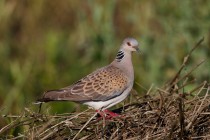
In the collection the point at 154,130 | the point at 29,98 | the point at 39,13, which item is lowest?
the point at 154,130

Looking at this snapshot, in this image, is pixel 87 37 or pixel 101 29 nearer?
pixel 101 29

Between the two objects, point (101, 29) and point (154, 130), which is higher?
point (101, 29)

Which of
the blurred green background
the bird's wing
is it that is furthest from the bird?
the blurred green background

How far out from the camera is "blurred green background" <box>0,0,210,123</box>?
36.8ft

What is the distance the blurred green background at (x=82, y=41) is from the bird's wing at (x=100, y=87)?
921mm

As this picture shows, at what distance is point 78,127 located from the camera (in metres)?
7.26

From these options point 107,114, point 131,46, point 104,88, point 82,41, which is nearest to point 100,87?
point 104,88

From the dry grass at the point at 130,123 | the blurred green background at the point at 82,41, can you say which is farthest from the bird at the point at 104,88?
the blurred green background at the point at 82,41

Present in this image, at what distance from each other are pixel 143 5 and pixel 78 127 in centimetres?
611

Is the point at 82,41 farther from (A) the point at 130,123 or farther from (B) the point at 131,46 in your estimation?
(A) the point at 130,123

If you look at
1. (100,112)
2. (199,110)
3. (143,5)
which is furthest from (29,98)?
(199,110)

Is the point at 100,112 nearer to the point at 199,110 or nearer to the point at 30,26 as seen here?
the point at 199,110

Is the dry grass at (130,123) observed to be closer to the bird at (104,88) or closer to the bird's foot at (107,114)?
the bird's foot at (107,114)

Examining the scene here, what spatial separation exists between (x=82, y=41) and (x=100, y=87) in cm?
591
